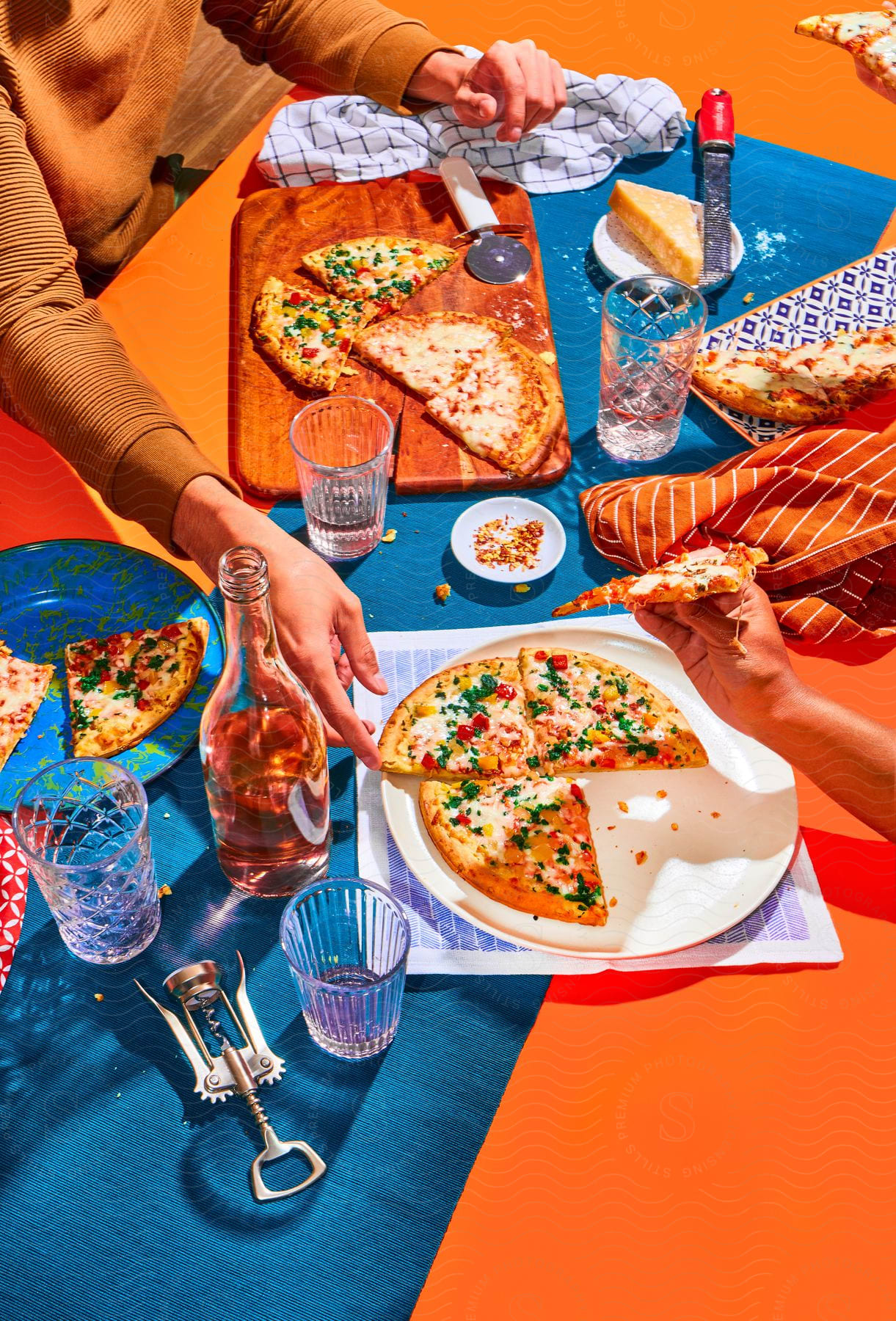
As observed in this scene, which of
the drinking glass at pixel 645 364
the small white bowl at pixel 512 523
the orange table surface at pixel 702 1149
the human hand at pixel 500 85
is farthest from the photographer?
the human hand at pixel 500 85

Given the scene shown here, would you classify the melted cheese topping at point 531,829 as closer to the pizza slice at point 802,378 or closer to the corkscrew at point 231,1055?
the corkscrew at point 231,1055

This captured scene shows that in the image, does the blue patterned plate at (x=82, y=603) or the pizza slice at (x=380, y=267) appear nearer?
the blue patterned plate at (x=82, y=603)

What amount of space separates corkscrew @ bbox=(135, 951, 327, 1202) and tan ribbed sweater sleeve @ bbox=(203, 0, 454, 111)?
6.45 ft

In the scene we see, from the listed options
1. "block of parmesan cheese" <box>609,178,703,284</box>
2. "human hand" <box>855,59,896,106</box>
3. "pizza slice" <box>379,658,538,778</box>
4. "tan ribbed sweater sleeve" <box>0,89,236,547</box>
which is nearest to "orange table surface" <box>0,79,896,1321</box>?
"pizza slice" <box>379,658,538,778</box>

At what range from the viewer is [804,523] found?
1.61 m

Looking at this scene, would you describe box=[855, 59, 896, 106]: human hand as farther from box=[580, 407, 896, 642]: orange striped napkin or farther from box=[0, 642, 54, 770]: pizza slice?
box=[0, 642, 54, 770]: pizza slice

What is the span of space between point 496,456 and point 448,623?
36cm

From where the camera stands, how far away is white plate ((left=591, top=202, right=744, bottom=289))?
84.1 inches

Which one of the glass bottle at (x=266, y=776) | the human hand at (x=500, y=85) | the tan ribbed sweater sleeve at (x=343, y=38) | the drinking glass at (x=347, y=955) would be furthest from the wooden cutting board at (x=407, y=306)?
the drinking glass at (x=347, y=955)

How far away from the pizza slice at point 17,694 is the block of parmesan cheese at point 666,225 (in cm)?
142

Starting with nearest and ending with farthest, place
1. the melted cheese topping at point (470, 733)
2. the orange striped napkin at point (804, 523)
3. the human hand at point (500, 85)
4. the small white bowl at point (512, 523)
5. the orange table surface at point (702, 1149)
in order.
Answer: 1. the orange table surface at point (702, 1149)
2. the melted cheese topping at point (470, 733)
3. the orange striped napkin at point (804, 523)
4. the small white bowl at point (512, 523)
5. the human hand at point (500, 85)

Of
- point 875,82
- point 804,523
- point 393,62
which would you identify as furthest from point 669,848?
point 393,62

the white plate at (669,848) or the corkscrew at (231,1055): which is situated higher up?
the white plate at (669,848)

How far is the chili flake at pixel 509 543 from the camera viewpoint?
172cm
